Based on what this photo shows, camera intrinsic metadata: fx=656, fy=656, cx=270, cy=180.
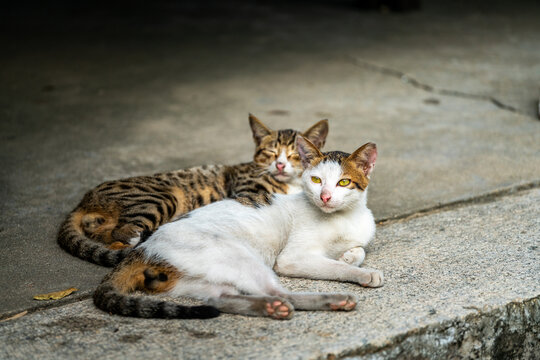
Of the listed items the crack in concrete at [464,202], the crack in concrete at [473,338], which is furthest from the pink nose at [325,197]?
the crack in concrete at [464,202]

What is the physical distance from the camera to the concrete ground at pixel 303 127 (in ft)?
9.32

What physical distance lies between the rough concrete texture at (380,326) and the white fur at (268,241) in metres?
0.13

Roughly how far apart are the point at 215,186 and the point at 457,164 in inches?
76.3

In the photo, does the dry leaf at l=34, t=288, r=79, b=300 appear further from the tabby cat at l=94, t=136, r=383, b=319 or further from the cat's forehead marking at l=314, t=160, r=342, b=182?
the cat's forehead marking at l=314, t=160, r=342, b=182

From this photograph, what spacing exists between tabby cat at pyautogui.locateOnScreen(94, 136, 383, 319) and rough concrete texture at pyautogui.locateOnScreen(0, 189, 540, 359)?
7 centimetres

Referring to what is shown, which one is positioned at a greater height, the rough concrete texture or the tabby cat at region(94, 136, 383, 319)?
the tabby cat at region(94, 136, 383, 319)

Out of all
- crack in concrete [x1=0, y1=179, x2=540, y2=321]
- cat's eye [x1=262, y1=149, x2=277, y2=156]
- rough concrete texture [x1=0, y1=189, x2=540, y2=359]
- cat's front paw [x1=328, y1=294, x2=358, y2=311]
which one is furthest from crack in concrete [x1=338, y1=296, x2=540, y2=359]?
cat's eye [x1=262, y1=149, x2=277, y2=156]

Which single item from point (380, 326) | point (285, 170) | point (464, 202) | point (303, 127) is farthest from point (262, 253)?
point (303, 127)

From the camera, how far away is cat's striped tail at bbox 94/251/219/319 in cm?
281

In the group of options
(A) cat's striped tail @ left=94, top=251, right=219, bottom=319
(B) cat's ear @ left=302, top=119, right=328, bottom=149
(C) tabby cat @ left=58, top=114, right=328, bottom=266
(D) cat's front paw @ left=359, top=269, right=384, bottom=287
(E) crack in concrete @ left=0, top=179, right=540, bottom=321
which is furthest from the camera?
(B) cat's ear @ left=302, top=119, right=328, bottom=149

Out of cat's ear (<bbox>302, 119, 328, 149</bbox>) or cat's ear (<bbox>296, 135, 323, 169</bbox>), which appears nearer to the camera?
cat's ear (<bbox>296, 135, 323, 169</bbox>)

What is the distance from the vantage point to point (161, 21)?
10.1m

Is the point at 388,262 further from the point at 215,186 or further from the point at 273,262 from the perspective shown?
the point at 215,186

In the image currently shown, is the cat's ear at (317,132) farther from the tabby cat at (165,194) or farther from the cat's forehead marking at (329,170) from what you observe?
the cat's forehead marking at (329,170)
